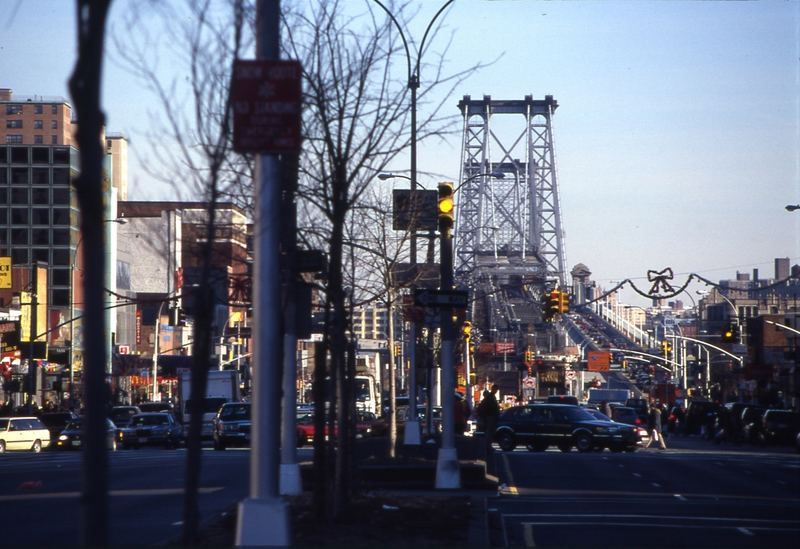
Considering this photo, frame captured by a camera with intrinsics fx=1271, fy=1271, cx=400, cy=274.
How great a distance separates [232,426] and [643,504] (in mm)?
25198

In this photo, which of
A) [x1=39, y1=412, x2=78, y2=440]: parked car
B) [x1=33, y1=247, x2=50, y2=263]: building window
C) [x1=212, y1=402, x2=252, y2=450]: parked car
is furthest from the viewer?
[x1=33, y1=247, x2=50, y2=263]: building window

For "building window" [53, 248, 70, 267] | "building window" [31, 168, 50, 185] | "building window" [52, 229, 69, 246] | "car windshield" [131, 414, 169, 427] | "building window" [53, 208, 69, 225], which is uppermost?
"building window" [31, 168, 50, 185]

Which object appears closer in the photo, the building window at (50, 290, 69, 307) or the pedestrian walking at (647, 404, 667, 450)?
the pedestrian walking at (647, 404, 667, 450)

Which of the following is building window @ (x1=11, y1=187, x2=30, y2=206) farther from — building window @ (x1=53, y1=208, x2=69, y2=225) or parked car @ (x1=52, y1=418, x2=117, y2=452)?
parked car @ (x1=52, y1=418, x2=117, y2=452)

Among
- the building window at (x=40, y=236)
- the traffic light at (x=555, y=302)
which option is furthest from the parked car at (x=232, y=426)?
the building window at (x=40, y=236)

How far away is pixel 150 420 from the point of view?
51.7 meters

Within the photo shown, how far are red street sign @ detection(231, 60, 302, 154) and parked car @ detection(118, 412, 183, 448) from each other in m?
42.0

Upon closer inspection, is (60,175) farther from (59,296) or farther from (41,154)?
(59,296)

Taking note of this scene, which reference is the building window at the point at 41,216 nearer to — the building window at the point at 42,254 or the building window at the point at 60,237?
the building window at the point at 60,237

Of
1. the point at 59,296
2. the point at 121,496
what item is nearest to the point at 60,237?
the point at 59,296

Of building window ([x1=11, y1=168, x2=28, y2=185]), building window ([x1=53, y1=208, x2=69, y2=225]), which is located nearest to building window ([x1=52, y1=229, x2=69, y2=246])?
building window ([x1=53, y1=208, x2=69, y2=225])

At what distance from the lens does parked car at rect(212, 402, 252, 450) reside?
44531 mm

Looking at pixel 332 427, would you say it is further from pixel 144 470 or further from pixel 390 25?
pixel 144 470

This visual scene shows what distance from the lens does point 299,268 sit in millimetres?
15703
